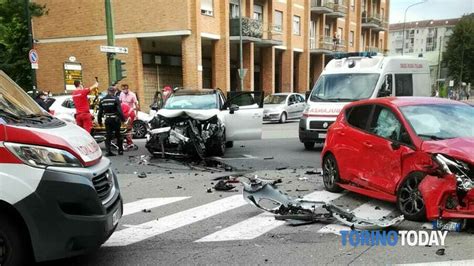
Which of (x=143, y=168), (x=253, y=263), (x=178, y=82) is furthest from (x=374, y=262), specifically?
(x=178, y=82)

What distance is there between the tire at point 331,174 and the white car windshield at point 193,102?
4.82m

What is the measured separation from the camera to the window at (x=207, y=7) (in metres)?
27.9

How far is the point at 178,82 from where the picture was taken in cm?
3228

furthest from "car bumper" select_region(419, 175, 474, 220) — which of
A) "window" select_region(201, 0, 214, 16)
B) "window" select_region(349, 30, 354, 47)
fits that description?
"window" select_region(349, 30, 354, 47)

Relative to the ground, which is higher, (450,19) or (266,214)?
(450,19)

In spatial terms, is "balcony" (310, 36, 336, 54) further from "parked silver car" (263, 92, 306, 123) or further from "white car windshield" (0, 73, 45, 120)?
"white car windshield" (0, 73, 45, 120)

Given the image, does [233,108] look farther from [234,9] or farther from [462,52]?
[462,52]

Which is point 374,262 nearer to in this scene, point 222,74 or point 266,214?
point 266,214

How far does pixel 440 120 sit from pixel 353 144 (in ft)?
4.25

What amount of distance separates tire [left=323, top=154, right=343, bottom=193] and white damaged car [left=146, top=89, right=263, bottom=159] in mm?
3763

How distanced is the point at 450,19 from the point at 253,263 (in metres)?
Answer: 130

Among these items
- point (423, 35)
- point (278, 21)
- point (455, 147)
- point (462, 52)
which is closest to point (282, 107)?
Answer: point (278, 21)

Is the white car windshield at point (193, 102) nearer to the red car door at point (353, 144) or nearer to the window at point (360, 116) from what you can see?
the red car door at point (353, 144)

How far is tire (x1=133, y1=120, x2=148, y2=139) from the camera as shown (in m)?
16.3
